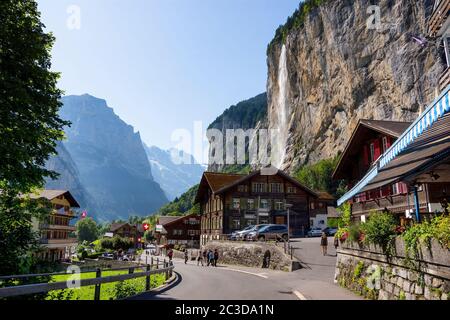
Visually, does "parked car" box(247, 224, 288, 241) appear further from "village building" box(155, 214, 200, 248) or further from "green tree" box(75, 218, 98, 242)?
"green tree" box(75, 218, 98, 242)

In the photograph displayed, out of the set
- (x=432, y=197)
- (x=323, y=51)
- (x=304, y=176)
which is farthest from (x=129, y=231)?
(x=432, y=197)

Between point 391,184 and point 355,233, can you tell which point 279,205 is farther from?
point 391,184

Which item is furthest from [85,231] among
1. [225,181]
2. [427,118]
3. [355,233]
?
[427,118]

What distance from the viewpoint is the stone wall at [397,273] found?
710 centimetres

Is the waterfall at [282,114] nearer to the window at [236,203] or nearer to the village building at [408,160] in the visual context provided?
the window at [236,203]

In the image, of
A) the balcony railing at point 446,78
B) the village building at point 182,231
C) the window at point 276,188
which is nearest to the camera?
the balcony railing at point 446,78

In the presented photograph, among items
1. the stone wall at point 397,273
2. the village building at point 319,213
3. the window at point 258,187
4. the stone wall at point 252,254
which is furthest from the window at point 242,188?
the stone wall at point 397,273

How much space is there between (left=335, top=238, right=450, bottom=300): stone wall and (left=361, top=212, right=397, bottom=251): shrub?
323 millimetres

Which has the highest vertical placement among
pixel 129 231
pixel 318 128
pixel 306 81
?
pixel 306 81

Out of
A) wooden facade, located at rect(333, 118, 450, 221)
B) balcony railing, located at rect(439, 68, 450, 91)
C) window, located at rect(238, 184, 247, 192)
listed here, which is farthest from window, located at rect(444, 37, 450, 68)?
window, located at rect(238, 184, 247, 192)

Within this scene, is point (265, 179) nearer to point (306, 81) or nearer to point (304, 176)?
point (304, 176)

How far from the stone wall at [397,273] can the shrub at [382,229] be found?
1.06 feet

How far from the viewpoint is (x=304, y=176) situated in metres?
94.2

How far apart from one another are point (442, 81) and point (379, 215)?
40.1 feet
